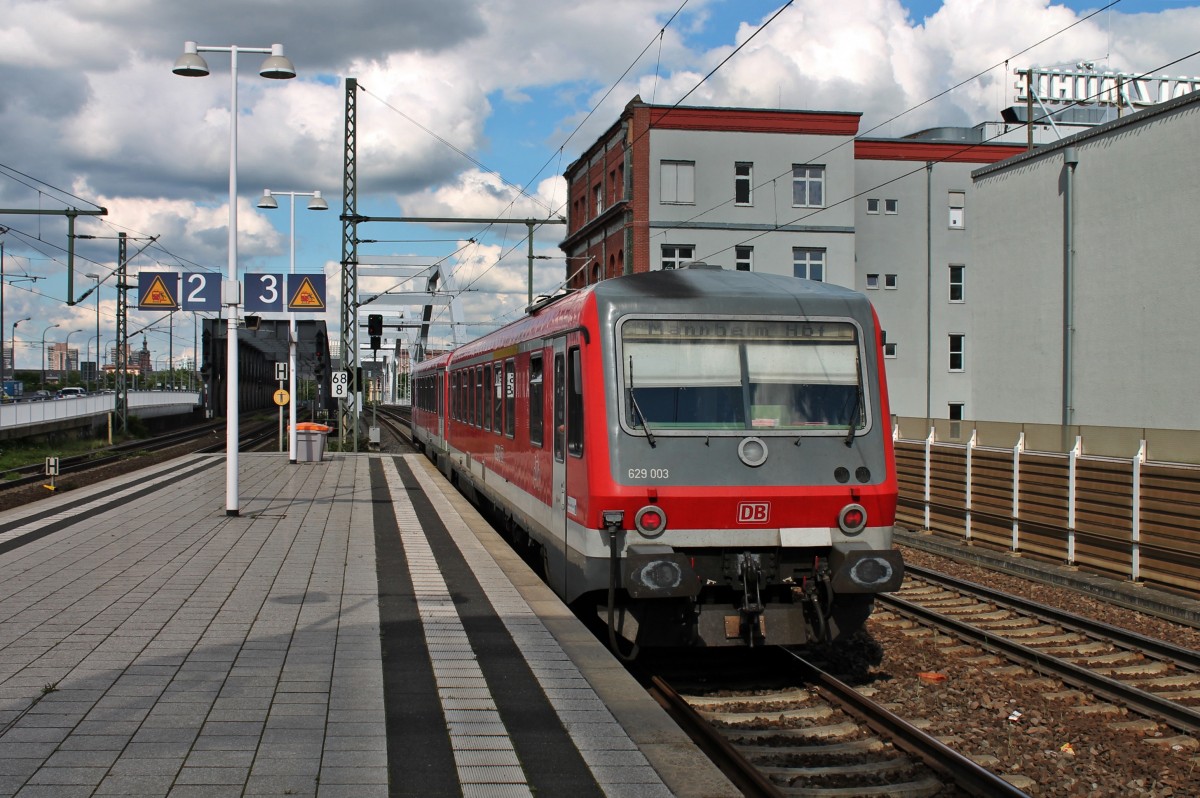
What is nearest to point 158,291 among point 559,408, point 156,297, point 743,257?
point 156,297

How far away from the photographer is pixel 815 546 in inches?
317

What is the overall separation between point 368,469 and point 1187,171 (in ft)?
59.8

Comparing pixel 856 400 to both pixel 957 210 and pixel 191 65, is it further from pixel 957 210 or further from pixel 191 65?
pixel 957 210

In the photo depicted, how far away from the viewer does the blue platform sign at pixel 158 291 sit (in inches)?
663

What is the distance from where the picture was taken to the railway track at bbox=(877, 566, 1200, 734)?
7711 mm

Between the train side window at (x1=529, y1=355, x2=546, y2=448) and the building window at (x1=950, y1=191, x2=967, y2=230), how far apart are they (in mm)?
36240

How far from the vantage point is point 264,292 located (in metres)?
20.4

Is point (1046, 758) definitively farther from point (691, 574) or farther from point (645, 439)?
point (645, 439)

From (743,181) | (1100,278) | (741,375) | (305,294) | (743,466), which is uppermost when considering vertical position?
(743,181)

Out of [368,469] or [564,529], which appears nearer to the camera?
[564,529]

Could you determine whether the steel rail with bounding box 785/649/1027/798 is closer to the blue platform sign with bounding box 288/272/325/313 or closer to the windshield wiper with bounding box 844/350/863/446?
the windshield wiper with bounding box 844/350/863/446

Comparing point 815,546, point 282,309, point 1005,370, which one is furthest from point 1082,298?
point 815,546

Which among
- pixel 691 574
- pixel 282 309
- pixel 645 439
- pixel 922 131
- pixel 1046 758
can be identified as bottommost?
pixel 1046 758

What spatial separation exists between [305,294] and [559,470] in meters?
14.4
